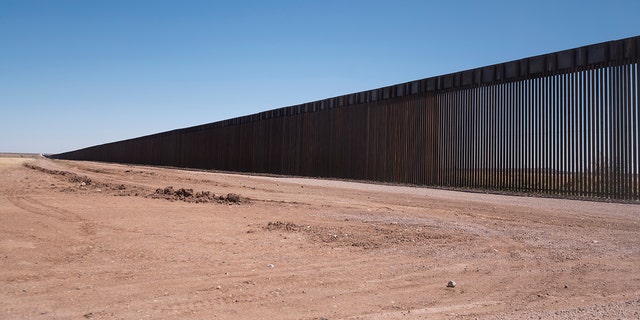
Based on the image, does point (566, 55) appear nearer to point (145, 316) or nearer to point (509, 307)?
point (509, 307)

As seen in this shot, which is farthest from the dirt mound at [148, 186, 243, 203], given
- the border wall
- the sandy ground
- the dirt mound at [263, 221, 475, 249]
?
the border wall

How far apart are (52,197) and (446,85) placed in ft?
51.2

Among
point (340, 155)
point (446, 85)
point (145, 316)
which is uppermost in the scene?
point (446, 85)

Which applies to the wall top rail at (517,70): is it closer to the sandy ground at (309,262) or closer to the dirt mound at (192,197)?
the sandy ground at (309,262)

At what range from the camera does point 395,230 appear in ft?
29.9

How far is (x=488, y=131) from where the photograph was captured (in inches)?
826

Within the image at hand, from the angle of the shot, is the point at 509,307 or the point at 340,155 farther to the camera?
the point at 340,155

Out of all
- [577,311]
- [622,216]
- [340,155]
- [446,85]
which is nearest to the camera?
[577,311]

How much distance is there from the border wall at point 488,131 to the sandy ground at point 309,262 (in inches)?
205

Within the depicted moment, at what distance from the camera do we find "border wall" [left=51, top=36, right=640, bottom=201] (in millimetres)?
16547

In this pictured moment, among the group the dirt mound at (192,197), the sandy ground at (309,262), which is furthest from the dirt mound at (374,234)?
the dirt mound at (192,197)

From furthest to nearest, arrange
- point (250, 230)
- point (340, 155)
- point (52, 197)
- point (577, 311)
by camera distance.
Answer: point (340, 155) < point (52, 197) < point (250, 230) < point (577, 311)

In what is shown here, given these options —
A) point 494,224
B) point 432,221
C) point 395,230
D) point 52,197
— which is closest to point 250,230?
point 395,230

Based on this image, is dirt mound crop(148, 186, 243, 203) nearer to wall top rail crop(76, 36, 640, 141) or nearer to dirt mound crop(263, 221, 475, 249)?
dirt mound crop(263, 221, 475, 249)
